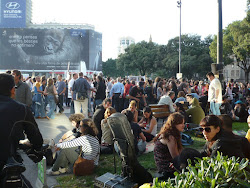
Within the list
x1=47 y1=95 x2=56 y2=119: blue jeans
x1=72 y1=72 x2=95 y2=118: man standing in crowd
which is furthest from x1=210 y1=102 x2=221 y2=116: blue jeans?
x1=47 y1=95 x2=56 y2=119: blue jeans

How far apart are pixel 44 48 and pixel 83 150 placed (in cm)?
8234

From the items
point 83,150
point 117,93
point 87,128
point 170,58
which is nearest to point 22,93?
point 87,128

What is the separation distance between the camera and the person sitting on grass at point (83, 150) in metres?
Answer: 5.40

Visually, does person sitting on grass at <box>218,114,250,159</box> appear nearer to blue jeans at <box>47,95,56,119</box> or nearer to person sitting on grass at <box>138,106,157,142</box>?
person sitting on grass at <box>138,106,157,142</box>

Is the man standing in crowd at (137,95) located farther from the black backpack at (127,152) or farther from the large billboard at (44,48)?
the large billboard at (44,48)

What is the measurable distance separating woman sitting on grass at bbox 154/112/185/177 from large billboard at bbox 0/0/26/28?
105137 millimetres

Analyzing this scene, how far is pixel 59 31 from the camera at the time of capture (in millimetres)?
83688

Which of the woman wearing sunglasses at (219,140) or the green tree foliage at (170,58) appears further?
the green tree foliage at (170,58)

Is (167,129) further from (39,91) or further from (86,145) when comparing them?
(39,91)

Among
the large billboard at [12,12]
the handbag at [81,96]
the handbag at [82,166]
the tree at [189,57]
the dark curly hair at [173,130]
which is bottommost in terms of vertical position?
the handbag at [82,166]

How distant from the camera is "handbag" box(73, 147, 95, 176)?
5.40m

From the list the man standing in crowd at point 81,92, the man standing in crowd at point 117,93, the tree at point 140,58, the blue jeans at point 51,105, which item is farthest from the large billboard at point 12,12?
the man standing in crowd at point 81,92

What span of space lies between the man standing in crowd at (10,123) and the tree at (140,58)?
60.2m

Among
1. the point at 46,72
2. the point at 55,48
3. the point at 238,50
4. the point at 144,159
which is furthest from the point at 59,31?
the point at 144,159
